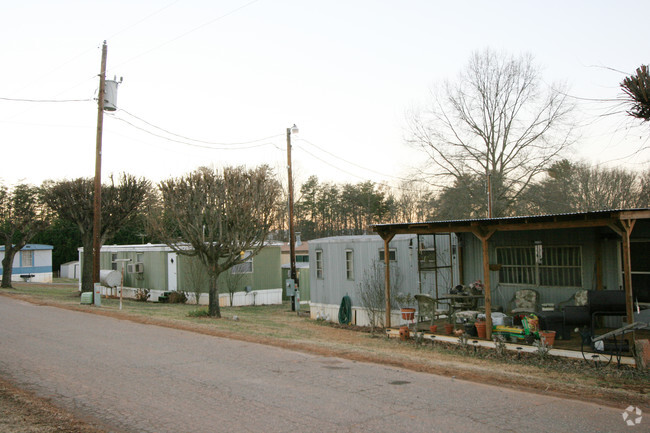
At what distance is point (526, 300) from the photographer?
12.4 meters

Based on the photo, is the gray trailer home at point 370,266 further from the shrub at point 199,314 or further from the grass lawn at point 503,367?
the shrub at point 199,314

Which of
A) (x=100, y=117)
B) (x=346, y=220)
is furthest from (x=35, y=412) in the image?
(x=346, y=220)

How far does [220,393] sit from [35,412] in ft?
6.76

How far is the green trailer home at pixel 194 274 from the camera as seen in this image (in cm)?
2673

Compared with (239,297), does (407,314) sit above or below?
above

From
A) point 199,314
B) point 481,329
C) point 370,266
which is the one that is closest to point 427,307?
point 481,329

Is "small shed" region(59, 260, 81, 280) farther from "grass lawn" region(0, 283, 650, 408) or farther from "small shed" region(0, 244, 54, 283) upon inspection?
"grass lawn" region(0, 283, 650, 408)

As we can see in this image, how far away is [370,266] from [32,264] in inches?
1345

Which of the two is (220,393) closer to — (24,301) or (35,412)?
(35,412)

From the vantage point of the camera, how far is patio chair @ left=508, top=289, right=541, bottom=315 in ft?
40.1

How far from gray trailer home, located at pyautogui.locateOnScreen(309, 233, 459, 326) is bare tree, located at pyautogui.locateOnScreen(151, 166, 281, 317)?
3.45 metres

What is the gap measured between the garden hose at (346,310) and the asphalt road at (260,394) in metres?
8.83

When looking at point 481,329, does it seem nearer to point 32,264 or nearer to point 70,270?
point 32,264

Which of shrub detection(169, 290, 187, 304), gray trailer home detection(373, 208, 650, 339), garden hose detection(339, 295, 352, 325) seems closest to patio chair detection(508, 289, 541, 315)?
gray trailer home detection(373, 208, 650, 339)
